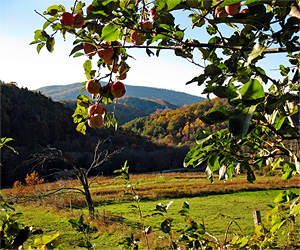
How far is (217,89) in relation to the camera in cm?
45

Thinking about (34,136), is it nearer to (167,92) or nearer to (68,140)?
(68,140)

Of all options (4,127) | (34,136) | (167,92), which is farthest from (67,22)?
(167,92)

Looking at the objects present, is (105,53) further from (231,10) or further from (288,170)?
(288,170)

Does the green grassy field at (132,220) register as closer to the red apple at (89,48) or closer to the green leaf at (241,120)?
the red apple at (89,48)

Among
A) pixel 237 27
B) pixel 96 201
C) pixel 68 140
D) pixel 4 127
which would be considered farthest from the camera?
pixel 68 140

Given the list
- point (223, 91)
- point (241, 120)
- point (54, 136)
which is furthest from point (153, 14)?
point (54, 136)

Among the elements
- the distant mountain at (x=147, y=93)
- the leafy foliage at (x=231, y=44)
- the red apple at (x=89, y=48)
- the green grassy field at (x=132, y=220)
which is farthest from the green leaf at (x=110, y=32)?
the distant mountain at (x=147, y=93)

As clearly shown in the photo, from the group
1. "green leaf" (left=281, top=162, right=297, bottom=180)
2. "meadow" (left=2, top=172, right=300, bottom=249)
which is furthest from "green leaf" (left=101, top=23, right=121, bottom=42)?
"meadow" (left=2, top=172, right=300, bottom=249)

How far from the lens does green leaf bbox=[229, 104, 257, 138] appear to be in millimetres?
315

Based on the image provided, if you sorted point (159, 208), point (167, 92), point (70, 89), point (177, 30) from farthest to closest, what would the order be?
point (167, 92), point (70, 89), point (159, 208), point (177, 30)

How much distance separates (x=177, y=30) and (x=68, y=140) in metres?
28.5

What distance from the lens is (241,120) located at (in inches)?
12.9

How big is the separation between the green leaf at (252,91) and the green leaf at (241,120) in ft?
0.04

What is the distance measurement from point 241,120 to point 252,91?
5cm
